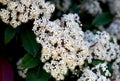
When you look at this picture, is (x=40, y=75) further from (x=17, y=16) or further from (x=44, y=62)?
(x=17, y=16)

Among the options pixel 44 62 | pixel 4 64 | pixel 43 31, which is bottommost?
pixel 4 64

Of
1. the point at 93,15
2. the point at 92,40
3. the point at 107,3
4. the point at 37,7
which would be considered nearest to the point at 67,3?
the point at 93,15

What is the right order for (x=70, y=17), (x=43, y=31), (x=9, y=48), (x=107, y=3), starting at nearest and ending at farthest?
(x=43, y=31) → (x=70, y=17) → (x=9, y=48) → (x=107, y=3)

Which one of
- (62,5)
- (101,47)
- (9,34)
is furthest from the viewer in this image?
(62,5)

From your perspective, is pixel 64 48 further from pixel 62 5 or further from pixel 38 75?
pixel 62 5

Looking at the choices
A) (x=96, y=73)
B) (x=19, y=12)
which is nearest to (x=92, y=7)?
(x=96, y=73)
